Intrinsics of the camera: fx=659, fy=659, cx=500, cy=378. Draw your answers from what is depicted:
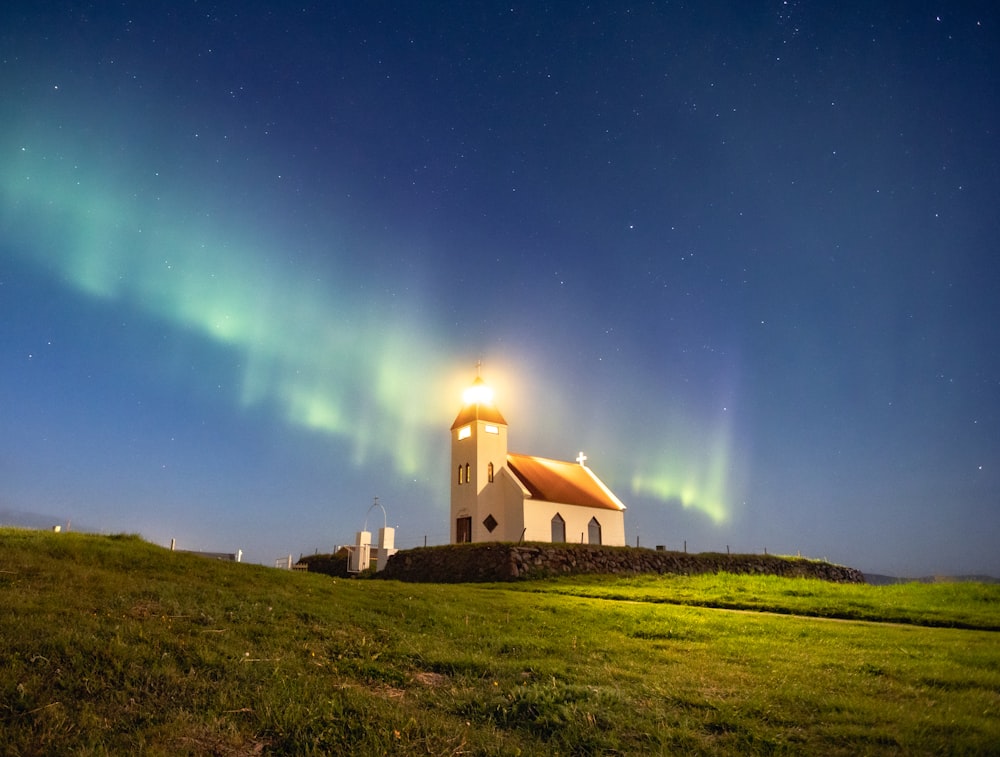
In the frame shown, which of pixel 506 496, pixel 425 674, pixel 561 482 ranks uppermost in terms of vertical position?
pixel 561 482

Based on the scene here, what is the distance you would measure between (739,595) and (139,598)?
17864 millimetres

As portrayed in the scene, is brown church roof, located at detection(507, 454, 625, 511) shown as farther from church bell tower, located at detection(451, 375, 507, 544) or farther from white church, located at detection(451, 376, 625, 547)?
church bell tower, located at detection(451, 375, 507, 544)

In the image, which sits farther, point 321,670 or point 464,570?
point 464,570

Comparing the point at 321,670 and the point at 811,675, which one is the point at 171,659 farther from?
the point at 811,675

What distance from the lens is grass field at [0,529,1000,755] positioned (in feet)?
22.9

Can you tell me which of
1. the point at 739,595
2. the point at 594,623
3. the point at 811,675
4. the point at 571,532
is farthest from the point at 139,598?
the point at 571,532

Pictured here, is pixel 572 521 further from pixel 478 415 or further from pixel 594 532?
pixel 478 415

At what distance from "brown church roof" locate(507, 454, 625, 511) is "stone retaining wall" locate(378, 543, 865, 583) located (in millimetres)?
7390

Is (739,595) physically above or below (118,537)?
below

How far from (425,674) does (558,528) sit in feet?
105

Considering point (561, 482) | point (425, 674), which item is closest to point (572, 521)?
point (561, 482)

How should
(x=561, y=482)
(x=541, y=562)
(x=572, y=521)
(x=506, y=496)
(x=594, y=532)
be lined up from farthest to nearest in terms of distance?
(x=561, y=482), (x=594, y=532), (x=572, y=521), (x=506, y=496), (x=541, y=562)

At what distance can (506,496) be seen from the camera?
40.7 m

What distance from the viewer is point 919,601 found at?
20.2m
